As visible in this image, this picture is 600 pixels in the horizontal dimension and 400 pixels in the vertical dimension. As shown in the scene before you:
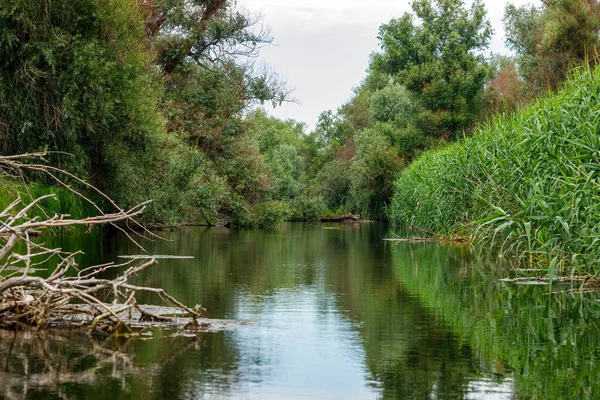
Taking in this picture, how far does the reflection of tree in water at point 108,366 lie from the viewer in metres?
5.21

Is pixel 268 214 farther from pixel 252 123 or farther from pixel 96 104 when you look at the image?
pixel 96 104

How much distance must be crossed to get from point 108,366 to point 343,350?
1940mm

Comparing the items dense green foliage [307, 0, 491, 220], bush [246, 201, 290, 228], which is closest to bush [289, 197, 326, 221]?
dense green foliage [307, 0, 491, 220]

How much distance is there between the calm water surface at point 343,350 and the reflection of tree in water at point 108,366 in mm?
11

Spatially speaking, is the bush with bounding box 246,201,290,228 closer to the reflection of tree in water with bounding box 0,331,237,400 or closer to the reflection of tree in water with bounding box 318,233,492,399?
→ the reflection of tree in water with bounding box 318,233,492,399

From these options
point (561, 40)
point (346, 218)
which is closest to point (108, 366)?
point (561, 40)

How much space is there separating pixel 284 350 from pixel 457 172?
16.0 m

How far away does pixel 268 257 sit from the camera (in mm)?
18406

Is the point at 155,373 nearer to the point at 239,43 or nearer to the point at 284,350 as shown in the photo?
the point at 284,350

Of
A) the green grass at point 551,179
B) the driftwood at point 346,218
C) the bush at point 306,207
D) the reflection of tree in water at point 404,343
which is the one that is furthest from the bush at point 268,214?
the reflection of tree in water at point 404,343

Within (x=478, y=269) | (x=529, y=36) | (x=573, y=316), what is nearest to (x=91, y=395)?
(x=573, y=316)

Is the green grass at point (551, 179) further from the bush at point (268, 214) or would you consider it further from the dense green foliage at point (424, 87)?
the dense green foliage at point (424, 87)

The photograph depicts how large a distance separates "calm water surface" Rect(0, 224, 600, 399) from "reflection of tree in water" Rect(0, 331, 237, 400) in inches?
0.4

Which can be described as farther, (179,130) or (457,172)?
(179,130)
